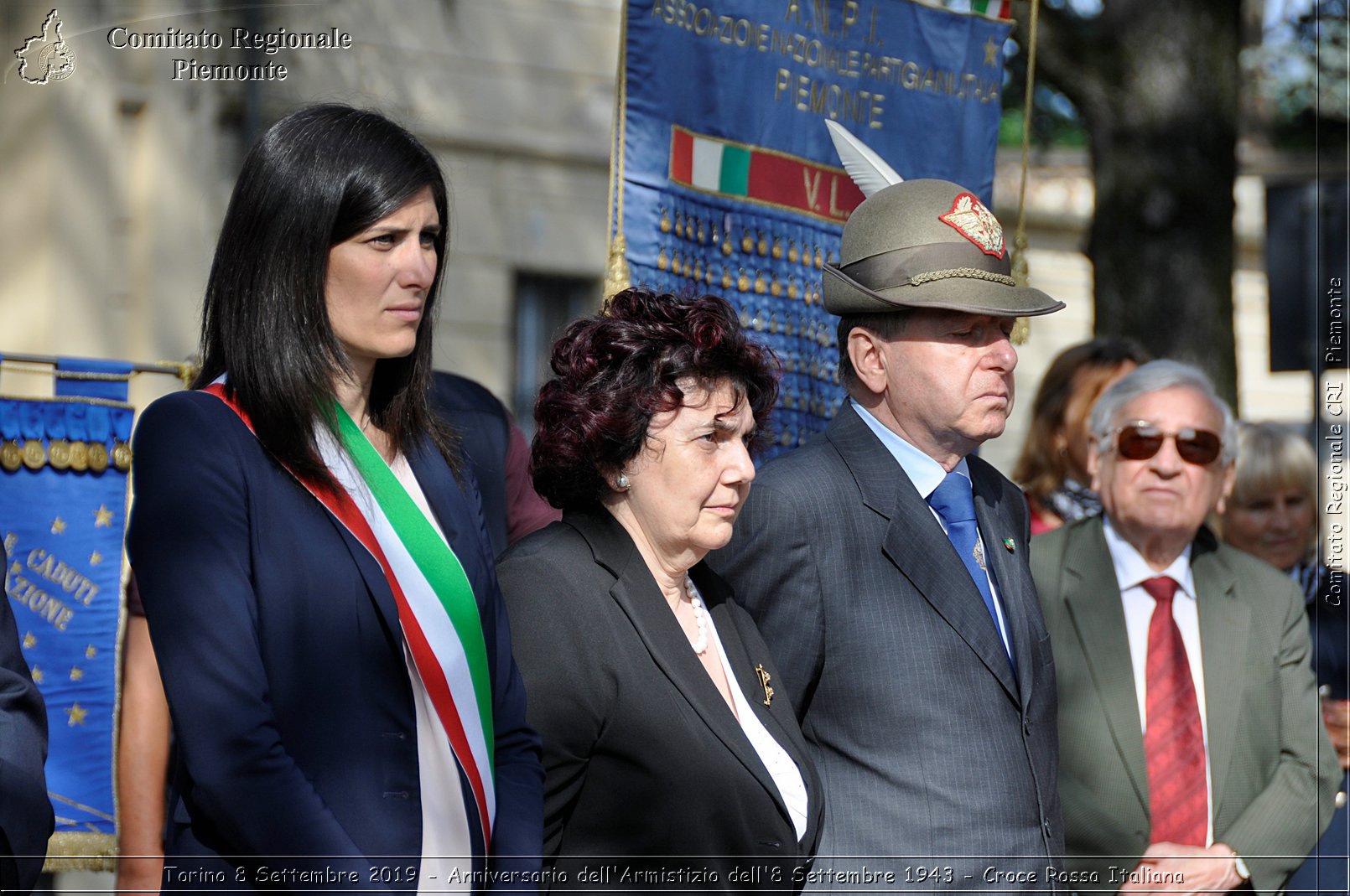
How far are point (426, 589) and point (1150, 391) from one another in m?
2.45

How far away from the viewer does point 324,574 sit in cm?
224

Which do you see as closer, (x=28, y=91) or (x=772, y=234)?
(x=772, y=234)

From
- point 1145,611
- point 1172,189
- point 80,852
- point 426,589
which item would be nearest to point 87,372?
point 80,852

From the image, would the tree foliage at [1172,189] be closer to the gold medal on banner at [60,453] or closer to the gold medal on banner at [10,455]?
the gold medal on banner at [60,453]

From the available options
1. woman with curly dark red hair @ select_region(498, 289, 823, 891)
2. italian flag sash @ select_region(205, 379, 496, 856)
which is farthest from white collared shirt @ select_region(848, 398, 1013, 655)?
italian flag sash @ select_region(205, 379, 496, 856)

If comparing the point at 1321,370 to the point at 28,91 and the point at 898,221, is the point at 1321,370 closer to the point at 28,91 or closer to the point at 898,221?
the point at 898,221

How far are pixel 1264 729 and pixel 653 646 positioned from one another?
77.7 inches

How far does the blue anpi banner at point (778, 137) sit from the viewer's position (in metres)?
3.80

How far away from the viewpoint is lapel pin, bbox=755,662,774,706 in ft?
9.30

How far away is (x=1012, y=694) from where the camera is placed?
9.98 feet

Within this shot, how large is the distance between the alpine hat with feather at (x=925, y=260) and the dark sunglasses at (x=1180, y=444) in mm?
835

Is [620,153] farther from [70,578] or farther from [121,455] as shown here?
[70,578]

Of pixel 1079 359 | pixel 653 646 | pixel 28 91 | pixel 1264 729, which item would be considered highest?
pixel 28 91

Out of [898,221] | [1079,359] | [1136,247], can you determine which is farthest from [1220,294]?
[898,221]
